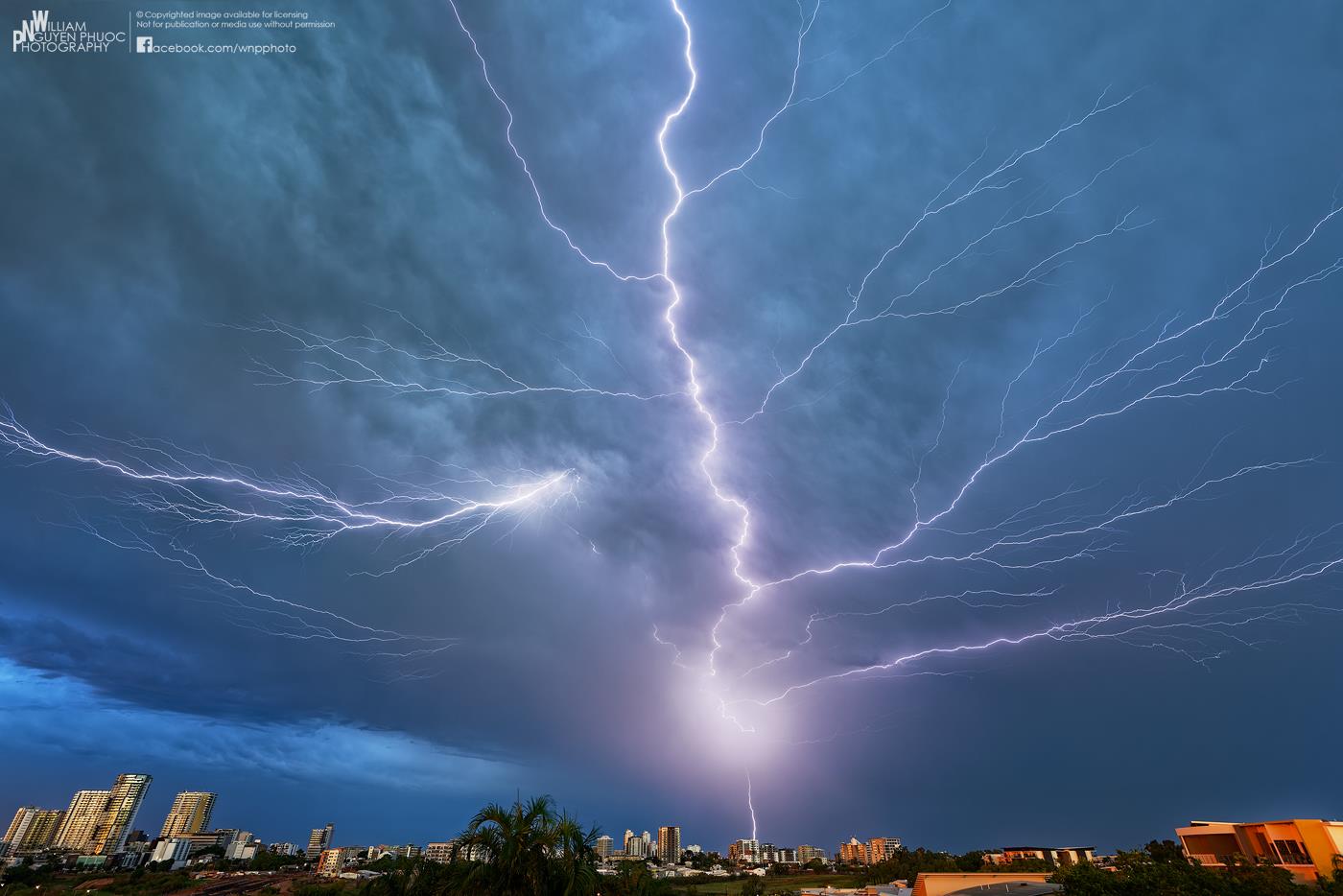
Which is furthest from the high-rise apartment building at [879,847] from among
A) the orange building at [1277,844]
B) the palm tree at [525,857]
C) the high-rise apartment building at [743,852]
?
the palm tree at [525,857]

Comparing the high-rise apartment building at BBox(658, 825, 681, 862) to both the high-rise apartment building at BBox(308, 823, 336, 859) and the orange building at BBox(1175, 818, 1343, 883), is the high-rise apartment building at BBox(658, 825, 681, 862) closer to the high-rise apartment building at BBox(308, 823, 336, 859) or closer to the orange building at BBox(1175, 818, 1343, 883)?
the high-rise apartment building at BBox(308, 823, 336, 859)

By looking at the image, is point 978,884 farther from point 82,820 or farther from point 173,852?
point 82,820

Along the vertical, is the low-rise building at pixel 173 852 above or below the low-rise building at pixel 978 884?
below

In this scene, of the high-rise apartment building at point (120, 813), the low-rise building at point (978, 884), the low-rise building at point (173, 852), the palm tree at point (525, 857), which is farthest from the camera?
the high-rise apartment building at point (120, 813)

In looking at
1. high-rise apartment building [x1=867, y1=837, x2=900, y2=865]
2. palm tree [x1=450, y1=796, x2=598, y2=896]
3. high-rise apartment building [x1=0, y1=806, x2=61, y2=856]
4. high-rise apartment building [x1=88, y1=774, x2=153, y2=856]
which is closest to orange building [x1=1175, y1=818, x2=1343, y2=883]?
palm tree [x1=450, y1=796, x2=598, y2=896]

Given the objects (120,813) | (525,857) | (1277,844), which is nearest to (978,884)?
(1277,844)

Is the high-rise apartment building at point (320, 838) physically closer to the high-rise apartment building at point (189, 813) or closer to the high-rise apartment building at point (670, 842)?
the high-rise apartment building at point (189, 813)
